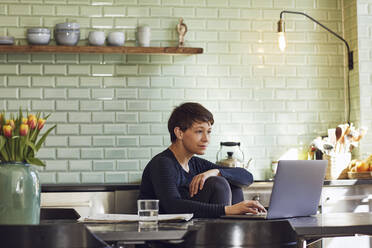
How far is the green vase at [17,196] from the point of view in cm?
232

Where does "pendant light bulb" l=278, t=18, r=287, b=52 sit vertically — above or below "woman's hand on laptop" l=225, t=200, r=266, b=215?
above

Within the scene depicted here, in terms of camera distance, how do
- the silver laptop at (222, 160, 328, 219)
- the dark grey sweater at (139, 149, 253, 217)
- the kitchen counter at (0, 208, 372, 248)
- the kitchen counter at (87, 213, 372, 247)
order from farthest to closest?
the dark grey sweater at (139, 149, 253, 217), the silver laptop at (222, 160, 328, 219), the kitchen counter at (87, 213, 372, 247), the kitchen counter at (0, 208, 372, 248)

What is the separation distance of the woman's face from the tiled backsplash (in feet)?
4.93

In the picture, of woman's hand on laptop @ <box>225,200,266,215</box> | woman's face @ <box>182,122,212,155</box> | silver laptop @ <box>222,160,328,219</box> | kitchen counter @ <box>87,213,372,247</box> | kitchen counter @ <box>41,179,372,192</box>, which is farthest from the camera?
kitchen counter @ <box>41,179,372,192</box>

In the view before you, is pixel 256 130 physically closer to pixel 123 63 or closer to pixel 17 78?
pixel 123 63

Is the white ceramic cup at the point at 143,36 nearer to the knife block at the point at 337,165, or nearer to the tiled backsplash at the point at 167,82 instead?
the tiled backsplash at the point at 167,82

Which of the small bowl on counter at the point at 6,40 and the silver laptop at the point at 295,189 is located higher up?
the small bowl on counter at the point at 6,40

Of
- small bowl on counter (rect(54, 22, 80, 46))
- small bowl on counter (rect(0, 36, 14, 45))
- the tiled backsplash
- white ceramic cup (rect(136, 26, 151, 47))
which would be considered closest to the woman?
the tiled backsplash

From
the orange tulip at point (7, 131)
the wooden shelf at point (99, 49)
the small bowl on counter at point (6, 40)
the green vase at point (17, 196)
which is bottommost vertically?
the green vase at point (17, 196)

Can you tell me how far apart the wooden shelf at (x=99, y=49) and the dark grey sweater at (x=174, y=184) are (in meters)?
1.38

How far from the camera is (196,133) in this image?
11.1 ft

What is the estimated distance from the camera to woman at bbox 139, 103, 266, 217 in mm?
2838

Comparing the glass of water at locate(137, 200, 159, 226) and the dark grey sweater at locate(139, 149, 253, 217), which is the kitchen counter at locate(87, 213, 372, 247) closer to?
the glass of water at locate(137, 200, 159, 226)

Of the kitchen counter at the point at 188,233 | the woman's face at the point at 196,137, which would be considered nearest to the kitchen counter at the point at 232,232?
the kitchen counter at the point at 188,233
